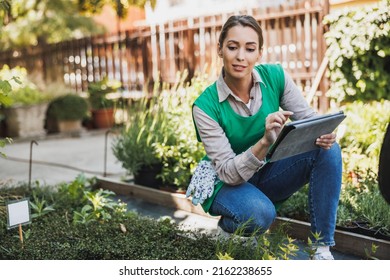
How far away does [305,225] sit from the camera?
10.3 ft

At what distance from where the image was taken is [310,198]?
2.71 m

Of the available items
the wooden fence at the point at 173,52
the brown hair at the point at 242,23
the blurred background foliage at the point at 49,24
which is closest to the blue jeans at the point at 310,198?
the brown hair at the point at 242,23

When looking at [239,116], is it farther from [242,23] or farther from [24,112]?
[24,112]

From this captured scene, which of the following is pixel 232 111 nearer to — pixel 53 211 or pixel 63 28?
pixel 53 211

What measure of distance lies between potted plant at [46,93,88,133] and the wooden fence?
3.42 ft

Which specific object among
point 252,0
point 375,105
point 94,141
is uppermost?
point 252,0

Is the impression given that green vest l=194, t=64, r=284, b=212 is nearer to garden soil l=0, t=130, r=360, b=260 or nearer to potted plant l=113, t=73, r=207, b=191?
garden soil l=0, t=130, r=360, b=260

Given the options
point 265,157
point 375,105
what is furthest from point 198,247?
point 375,105

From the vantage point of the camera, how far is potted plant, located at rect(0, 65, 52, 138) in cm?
865

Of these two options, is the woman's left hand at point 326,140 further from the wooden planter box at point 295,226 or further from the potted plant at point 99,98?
the potted plant at point 99,98

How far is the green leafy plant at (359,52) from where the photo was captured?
17.5 ft

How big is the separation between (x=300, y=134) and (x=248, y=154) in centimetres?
25

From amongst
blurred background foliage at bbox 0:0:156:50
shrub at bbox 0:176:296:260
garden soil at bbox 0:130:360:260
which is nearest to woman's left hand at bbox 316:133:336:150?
shrub at bbox 0:176:296:260

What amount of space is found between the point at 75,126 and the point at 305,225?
657 cm
